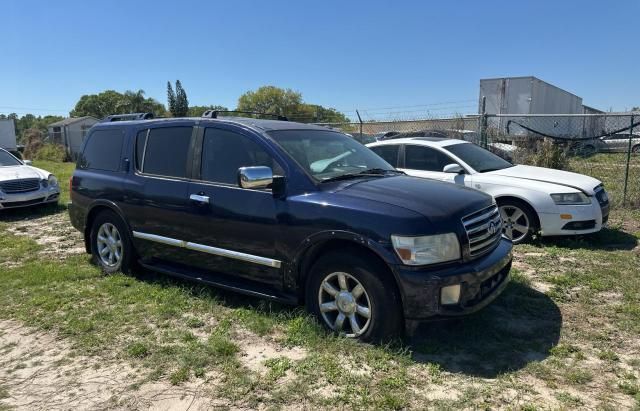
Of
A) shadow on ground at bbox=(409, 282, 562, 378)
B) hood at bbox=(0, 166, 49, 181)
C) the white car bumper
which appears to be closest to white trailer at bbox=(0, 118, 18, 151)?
hood at bbox=(0, 166, 49, 181)

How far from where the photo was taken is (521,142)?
1234 centimetres

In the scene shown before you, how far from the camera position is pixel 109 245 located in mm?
5824

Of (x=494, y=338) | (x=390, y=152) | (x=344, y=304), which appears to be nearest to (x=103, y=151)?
(x=344, y=304)

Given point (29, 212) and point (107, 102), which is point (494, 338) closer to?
point (29, 212)

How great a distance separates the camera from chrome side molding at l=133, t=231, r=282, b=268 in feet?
13.9

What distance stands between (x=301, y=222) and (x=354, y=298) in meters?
0.73

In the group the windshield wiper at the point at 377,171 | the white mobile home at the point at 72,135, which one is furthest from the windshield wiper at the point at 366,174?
the white mobile home at the point at 72,135

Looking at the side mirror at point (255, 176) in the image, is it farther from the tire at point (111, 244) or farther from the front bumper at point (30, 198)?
the front bumper at point (30, 198)

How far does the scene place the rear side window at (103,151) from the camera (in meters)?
5.72

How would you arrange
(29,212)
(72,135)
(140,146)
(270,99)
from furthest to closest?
(270,99) → (72,135) → (29,212) → (140,146)

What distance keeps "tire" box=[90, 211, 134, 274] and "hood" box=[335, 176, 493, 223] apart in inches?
112

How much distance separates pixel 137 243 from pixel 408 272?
10.6 ft

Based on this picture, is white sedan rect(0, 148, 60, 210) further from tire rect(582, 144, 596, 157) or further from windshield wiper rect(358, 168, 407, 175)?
tire rect(582, 144, 596, 157)

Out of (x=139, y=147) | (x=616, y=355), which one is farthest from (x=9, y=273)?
(x=616, y=355)
